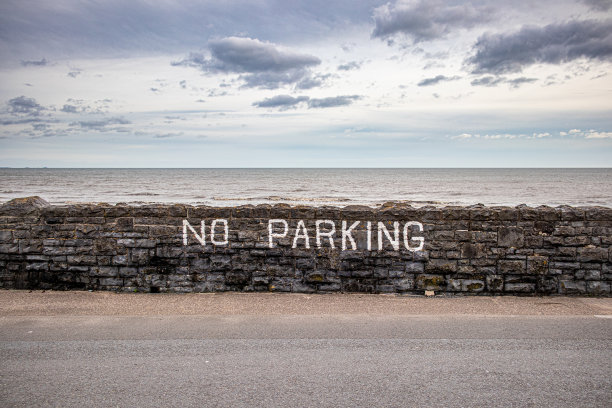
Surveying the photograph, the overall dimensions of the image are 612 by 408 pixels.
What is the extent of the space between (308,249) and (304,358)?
2476 mm

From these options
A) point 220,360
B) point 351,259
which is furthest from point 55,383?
point 351,259

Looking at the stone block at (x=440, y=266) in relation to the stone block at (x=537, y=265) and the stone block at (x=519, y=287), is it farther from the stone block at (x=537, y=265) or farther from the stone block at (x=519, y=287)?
the stone block at (x=537, y=265)

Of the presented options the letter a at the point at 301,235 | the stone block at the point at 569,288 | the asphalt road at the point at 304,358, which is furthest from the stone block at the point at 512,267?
the letter a at the point at 301,235

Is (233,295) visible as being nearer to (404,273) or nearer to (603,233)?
(404,273)

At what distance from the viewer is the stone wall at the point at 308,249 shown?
20.2 feet

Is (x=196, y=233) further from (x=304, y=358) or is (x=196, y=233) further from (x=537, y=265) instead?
(x=537, y=265)

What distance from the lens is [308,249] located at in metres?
6.29

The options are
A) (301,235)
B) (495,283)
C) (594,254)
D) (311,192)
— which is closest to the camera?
(594,254)

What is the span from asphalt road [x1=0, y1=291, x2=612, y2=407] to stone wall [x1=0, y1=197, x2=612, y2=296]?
799mm

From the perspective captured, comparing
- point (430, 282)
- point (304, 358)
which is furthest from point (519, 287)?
point (304, 358)

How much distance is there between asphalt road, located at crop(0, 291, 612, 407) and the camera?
324cm

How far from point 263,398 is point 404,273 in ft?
11.6

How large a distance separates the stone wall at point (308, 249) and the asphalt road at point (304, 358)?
799 mm

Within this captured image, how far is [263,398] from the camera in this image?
3213 mm
